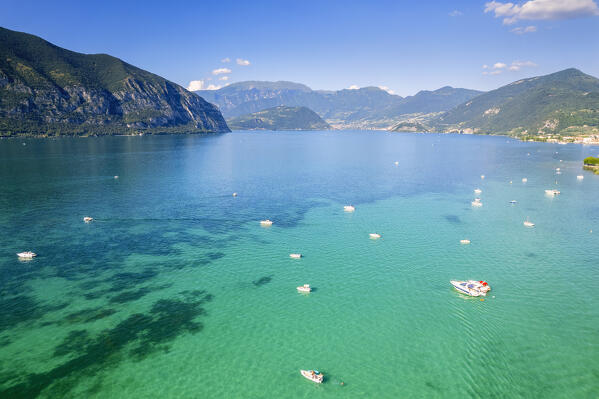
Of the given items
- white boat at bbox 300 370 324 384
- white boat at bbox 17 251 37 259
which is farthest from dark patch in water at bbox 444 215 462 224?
white boat at bbox 17 251 37 259

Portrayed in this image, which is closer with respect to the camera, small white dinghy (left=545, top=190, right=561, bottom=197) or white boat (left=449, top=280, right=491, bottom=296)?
white boat (left=449, top=280, right=491, bottom=296)

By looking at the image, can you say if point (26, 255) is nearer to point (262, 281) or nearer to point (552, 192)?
point (262, 281)

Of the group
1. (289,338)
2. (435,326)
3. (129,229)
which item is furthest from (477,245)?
(129,229)

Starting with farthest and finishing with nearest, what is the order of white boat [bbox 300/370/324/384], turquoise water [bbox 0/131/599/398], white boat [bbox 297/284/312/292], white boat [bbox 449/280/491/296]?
white boat [bbox 297/284/312/292], white boat [bbox 449/280/491/296], turquoise water [bbox 0/131/599/398], white boat [bbox 300/370/324/384]

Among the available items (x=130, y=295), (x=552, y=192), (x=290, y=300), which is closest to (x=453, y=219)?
(x=552, y=192)

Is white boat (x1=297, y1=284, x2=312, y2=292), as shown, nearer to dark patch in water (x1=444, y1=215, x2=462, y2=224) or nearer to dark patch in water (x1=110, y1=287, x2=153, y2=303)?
dark patch in water (x1=110, y1=287, x2=153, y2=303)

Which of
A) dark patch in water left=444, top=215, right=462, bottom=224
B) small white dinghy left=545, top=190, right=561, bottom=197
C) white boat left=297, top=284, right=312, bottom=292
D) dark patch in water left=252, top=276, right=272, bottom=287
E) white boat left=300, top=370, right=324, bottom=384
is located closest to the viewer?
white boat left=300, top=370, right=324, bottom=384

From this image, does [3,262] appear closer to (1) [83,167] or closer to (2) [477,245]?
(2) [477,245]
